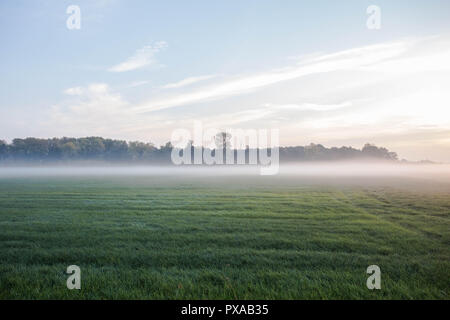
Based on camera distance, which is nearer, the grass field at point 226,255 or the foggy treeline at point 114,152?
the grass field at point 226,255

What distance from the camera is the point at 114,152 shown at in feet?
379

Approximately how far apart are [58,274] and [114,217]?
6291mm

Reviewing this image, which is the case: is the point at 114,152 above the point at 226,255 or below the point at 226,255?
above

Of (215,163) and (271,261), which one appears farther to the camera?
(215,163)

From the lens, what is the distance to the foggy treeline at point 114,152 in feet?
362

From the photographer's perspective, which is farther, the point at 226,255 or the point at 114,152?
the point at 114,152

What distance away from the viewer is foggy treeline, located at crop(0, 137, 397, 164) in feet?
362

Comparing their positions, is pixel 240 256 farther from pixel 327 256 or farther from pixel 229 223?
pixel 229 223

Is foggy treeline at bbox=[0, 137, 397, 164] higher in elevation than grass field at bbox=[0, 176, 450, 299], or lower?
higher

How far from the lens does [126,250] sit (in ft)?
22.0

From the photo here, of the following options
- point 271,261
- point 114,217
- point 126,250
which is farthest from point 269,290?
point 114,217

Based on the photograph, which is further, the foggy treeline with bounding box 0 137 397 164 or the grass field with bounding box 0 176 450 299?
the foggy treeline with bounding box 0 137 397 164

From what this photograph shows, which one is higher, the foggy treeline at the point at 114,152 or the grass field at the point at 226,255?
the foggy treeline at the point at 114,152
